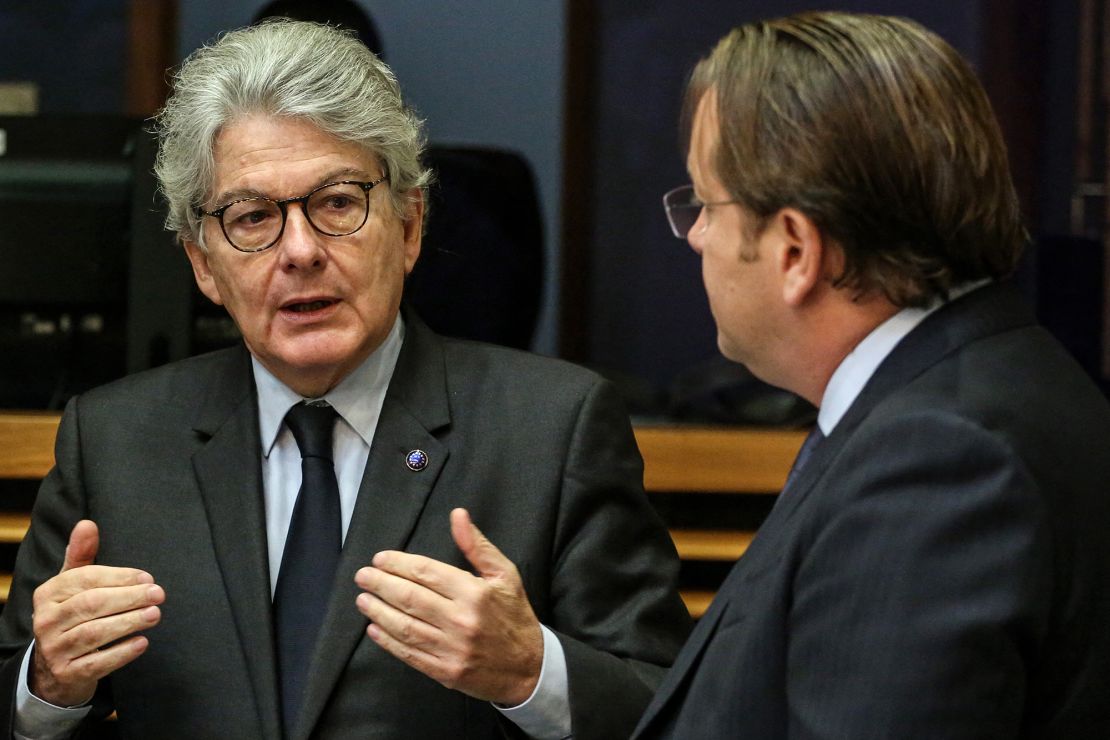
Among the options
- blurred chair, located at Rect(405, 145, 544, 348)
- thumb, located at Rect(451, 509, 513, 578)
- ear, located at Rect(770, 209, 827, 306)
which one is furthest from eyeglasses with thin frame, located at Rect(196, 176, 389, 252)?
blurred chair, located at Rect(405, 145, 544, 348)

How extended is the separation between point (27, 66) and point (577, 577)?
2517 mm

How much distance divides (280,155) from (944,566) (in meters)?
0.96

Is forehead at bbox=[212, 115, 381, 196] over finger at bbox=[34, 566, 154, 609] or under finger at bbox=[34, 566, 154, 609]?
over

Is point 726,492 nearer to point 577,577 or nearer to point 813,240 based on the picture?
point 577,577

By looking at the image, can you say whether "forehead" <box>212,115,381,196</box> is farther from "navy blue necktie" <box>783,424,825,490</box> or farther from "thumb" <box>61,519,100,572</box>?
"navy blue necktie" <box>783,424,825,490</box>

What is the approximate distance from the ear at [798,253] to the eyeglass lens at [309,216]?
662 millimetres

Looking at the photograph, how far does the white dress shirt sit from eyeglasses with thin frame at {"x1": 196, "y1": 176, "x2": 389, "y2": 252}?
17cm

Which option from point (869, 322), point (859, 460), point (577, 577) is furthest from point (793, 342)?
point (577, 577)

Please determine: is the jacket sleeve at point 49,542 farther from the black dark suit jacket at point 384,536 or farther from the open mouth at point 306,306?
the open mouth at point 306,306

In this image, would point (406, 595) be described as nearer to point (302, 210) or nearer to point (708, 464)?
point (302, 210)

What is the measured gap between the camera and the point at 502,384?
1696mm

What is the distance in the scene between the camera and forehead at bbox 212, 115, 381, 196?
159cm

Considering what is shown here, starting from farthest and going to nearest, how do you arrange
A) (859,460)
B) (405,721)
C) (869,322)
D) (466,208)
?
(466,208) → (405,721) → (869,322) → (859,460)

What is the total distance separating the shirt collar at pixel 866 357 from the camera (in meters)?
1.08
